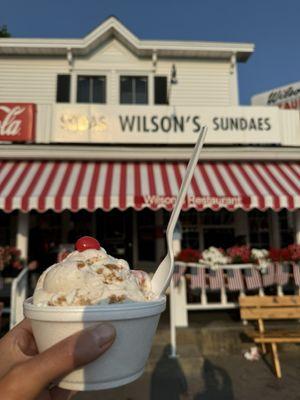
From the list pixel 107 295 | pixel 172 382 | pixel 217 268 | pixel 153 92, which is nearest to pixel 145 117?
pixel 153 92

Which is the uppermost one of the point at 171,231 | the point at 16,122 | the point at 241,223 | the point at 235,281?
the point at 16,122

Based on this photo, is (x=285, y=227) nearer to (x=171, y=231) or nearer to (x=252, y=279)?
(x=252, y=279)

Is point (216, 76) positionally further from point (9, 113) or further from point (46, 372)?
point (46, 372)

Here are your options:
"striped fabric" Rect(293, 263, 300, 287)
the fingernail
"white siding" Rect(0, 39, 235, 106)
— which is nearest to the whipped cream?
the fingernail

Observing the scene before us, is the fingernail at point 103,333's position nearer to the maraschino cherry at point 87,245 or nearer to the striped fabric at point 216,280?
the maraschino cherry at point 87,245

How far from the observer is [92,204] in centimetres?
678

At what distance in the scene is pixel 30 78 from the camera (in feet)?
36.6

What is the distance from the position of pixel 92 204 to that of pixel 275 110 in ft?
17.7

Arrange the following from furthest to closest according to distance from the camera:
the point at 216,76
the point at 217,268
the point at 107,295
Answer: the point at 216,76
the point at 217,268
the point at 107,295

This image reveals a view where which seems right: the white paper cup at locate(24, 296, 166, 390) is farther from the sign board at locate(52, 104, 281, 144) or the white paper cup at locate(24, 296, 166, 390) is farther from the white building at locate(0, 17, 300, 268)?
the sign board at locate(52, 104, 281, 144)

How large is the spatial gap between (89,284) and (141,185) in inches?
234

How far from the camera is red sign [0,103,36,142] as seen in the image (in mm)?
8273

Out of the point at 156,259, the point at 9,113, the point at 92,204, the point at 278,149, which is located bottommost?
the point at 156,259

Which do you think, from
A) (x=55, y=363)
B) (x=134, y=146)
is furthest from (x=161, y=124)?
(x=55, y=363)
